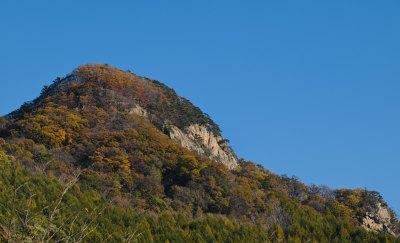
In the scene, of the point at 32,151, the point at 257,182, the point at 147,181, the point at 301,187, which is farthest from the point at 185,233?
the point at 301,187

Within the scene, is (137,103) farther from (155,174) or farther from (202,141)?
(155,174)

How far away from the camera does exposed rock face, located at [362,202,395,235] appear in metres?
50.9

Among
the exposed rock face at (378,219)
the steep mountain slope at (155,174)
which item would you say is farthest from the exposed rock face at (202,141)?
the exposed rock face at (378,219)

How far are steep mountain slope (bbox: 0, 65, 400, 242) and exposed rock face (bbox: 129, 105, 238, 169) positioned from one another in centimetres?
11

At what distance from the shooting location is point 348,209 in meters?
50.6

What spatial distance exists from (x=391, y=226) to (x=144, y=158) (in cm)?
1812

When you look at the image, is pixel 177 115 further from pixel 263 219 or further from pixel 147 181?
pixel 263 219

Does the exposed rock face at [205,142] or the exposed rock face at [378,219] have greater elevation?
the exposed rock face at [205,142]

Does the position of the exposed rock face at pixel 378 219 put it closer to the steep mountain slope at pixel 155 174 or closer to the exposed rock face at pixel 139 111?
the steep mountain slope at pixel 155 174

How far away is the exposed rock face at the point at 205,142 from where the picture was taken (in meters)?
55.0

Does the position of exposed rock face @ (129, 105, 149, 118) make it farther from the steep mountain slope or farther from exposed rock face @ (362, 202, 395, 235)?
exposed rock face @ (362, 202, 395, 235)

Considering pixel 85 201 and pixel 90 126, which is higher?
pixel 90 126

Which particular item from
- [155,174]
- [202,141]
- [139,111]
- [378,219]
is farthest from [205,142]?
[378,219]

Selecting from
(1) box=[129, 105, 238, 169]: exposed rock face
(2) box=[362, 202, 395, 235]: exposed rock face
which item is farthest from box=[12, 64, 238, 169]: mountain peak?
(2) box=[362, 202, 395, 235]: exposed rock face
